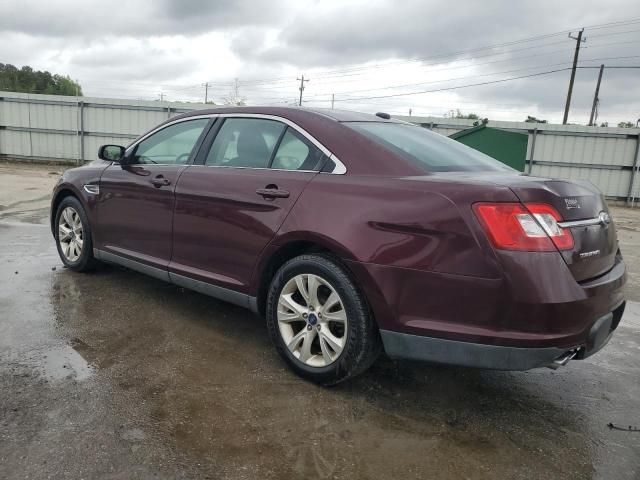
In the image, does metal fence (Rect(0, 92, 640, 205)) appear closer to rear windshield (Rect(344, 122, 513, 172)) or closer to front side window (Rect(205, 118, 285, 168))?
rear windshield (Rect(344, 122, 513, 172))

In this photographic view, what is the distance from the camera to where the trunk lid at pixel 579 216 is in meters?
2.43

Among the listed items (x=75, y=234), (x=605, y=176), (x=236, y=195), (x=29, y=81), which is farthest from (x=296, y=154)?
(x=29, y=81)

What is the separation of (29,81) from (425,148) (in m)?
77.7

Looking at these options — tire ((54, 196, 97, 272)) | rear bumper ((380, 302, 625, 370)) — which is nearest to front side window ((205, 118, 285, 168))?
rear bumper ((380, 302, 625, 370))

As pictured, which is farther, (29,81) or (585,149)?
(29,81)

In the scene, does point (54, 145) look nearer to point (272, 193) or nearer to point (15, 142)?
point (15, 142)

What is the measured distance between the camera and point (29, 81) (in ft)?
223

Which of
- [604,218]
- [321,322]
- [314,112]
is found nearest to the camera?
[604,218]

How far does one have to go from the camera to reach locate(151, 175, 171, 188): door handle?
385 centimetres

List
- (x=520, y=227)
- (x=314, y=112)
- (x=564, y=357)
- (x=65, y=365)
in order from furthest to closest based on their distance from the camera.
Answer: (x=314, y=112)
(x=65, y=365)
(x=564, y=357)
(x=520, y=227)

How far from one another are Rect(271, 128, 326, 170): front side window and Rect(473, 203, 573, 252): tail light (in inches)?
41.2

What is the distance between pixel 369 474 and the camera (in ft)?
7.25

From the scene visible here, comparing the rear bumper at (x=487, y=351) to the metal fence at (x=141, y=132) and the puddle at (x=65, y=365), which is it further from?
the metal fence at (x=141, y=132)

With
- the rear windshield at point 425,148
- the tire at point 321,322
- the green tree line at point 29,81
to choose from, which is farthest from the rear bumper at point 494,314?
the green tree line at point 29,81
